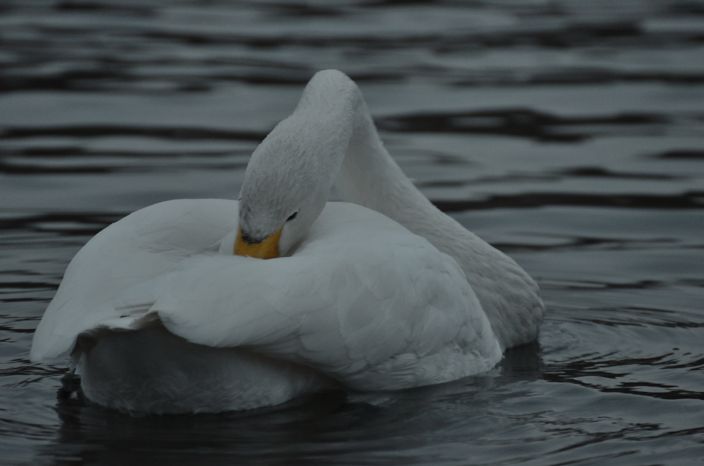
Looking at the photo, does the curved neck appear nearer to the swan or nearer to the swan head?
the swan

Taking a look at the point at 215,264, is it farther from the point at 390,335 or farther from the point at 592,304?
the point at 592,304

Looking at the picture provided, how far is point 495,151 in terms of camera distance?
45.1 feet

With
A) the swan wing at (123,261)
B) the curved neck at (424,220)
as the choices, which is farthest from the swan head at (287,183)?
the curved neck at (424,220)

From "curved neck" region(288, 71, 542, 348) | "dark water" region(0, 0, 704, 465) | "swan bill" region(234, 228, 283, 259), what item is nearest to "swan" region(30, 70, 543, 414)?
"swan bill" region(234, 228, 283, 259)

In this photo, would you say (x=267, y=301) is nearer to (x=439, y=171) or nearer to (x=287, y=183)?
(x=287, y=183)

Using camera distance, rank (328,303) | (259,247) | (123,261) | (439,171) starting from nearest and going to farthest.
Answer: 1. (328,303)
2. (123,261)
3. (259,247)
4. (439,171)

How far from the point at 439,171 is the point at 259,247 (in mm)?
6191

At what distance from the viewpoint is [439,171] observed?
13117 millimetres

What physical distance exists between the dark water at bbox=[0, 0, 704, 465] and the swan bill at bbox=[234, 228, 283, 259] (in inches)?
26.7

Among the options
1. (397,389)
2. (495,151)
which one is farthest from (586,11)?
(397,389)

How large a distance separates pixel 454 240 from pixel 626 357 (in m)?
1.21

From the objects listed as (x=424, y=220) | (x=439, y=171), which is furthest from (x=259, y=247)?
(x=439, y=171)

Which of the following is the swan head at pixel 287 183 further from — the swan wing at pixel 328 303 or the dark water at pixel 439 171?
the dark water at pixel 439 171

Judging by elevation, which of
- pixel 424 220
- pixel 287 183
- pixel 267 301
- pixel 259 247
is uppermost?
pixel 287 183
